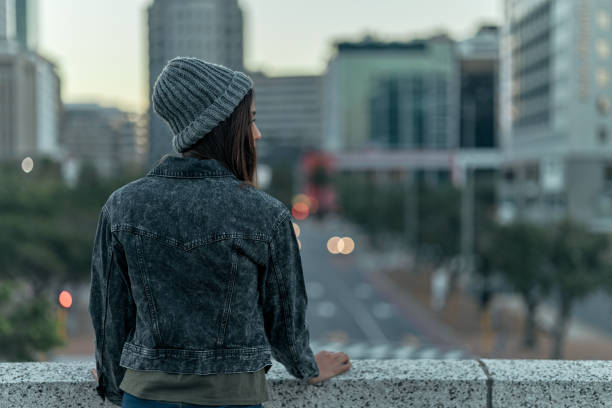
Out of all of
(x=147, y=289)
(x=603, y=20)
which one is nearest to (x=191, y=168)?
(x=147, y=289)

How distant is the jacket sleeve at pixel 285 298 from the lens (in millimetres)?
2303

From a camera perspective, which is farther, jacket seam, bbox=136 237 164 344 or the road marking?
the road marking

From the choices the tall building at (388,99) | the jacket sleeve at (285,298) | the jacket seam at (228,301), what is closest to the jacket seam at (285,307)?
the jacket sleeve at (285,298)

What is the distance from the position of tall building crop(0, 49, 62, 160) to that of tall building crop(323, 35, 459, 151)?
179 ft

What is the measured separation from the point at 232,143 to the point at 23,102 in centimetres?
14739

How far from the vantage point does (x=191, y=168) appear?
7.36ft

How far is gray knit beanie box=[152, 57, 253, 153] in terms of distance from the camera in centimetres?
222

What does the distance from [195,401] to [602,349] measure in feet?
101

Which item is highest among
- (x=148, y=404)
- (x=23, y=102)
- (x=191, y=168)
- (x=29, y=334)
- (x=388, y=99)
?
(x=23, y=102)

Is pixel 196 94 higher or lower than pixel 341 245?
higher

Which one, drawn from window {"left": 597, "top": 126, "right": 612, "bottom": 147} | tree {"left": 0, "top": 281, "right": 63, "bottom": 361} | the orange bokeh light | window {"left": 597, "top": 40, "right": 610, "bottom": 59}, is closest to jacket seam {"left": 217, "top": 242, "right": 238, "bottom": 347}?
the orange bokeh light

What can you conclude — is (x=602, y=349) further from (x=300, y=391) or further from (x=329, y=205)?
(x=329, y=205)

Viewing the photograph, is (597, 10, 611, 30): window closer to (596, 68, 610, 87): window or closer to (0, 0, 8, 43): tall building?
(596, 68, 610, 87): window

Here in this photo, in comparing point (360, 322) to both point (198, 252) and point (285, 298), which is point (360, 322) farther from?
point (198, 252)
